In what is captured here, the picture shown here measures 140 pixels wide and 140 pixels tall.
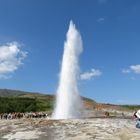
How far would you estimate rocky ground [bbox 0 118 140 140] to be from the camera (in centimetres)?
3284

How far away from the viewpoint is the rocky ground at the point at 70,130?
108ft

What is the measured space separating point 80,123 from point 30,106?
80338mm

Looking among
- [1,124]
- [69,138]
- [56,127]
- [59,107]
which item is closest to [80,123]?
[56,127]

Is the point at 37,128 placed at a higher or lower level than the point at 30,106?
lower

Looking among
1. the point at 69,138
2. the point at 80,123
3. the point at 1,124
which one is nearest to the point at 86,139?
the point at 69,138

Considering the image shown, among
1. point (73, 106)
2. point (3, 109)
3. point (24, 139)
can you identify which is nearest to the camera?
point (24, 139)

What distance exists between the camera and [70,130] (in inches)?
1399

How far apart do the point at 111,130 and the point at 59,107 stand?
1638 centimetres

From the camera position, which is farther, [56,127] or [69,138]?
[56,127]

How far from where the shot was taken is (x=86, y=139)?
31.6 meters

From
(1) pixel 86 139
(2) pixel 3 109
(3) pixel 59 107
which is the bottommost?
(1) pixel 86 139

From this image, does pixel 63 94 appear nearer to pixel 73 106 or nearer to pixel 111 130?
pixel 73 106

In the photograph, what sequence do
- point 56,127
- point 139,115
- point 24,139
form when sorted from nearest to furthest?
point 139,115, point 24,139, point 56,127

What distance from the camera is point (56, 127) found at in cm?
3738
